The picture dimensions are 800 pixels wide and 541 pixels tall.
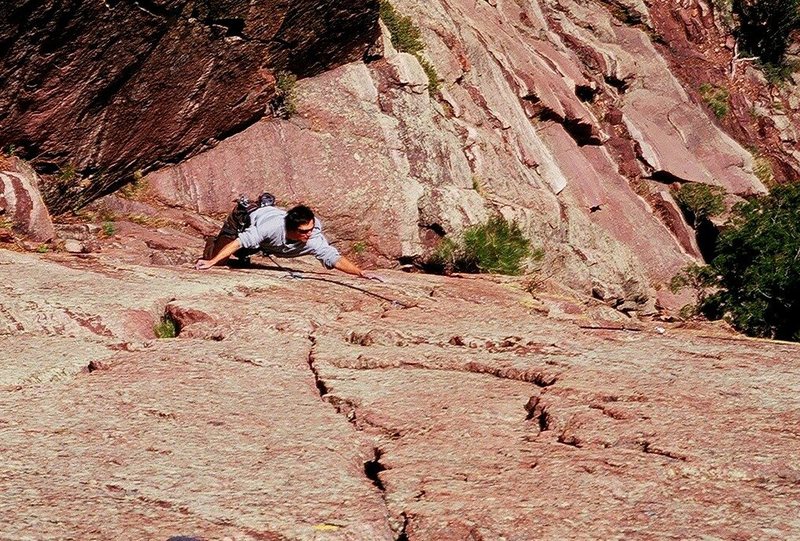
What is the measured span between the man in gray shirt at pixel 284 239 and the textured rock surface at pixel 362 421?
1.37 m

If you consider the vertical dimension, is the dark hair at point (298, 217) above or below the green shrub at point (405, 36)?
below

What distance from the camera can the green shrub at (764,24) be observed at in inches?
1332

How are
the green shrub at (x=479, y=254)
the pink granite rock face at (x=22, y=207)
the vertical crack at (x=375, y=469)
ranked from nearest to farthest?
the vertical crack at (x=375, y=469) → the pink granite rock face at (x=22, y=207) → the green shrub at (x=479, y=254)

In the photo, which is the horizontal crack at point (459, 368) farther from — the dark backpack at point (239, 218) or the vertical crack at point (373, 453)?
the dark backpack at point (239, 218)

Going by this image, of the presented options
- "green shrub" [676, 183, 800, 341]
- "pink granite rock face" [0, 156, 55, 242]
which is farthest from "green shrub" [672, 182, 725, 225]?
"pink granite rock face" [0, 156, 55, 242]

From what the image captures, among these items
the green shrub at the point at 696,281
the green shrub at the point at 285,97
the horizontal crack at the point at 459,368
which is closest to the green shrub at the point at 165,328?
the horizontal crack at the point at 459,368

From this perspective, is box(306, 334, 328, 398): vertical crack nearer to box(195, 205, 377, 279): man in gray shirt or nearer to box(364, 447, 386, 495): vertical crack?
box(364, 447, 386, 495): vertical crack

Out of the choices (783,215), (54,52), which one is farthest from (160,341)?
(783,215)

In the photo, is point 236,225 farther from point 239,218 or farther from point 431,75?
point 431,75

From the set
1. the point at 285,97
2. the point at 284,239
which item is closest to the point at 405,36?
the point at 285,97

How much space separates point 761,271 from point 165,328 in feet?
43.9

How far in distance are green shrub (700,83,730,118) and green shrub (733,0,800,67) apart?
5.24 metres

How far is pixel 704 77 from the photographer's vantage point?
30250 millimetres

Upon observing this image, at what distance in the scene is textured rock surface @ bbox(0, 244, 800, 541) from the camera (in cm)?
358
